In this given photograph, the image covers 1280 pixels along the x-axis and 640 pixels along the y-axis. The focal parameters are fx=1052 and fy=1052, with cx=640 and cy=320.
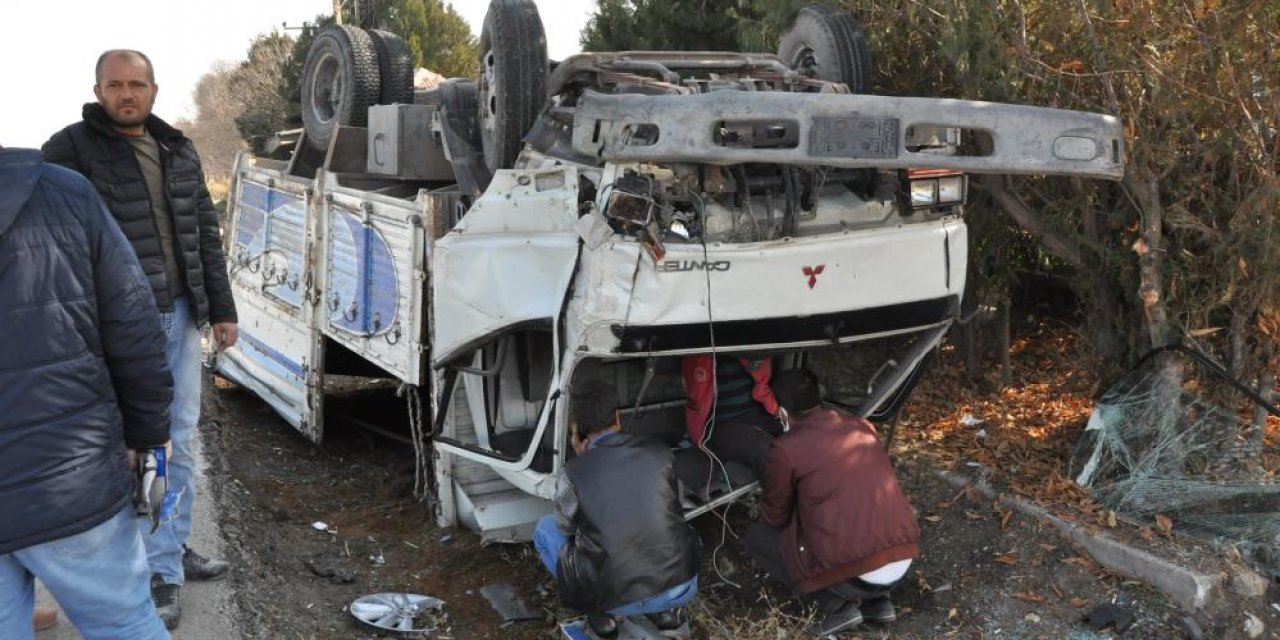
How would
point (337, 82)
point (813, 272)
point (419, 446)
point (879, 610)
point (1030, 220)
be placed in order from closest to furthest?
point (813, 272), point (879, 610), point (1030, 220), point (419, 446), point (337, 82)

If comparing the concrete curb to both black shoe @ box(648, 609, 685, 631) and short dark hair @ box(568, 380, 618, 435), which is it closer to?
black shoe @ box(648, 609, 685, 631)

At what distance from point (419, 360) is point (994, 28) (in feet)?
10.4

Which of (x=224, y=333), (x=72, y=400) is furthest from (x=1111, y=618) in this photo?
(x=72, y=400)

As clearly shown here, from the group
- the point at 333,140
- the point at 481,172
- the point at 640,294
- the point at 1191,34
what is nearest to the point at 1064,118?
the point at 1191,34

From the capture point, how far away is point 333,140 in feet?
20.5

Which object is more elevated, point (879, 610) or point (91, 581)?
point (91, 581)

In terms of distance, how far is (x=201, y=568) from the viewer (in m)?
4.23

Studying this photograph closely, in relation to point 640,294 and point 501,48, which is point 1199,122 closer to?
point 640,294

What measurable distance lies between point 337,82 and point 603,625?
4380 millimetres

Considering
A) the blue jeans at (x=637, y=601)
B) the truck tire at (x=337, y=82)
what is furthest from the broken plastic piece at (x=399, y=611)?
the truck tire at (x=337, y=82)

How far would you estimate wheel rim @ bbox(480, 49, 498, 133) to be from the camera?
488 centimetres

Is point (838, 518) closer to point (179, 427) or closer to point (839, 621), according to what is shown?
point (839, 621)

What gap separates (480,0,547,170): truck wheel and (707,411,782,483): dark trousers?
1567 mm

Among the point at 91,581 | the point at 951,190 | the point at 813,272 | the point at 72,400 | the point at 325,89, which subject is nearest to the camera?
the point at 72,400
